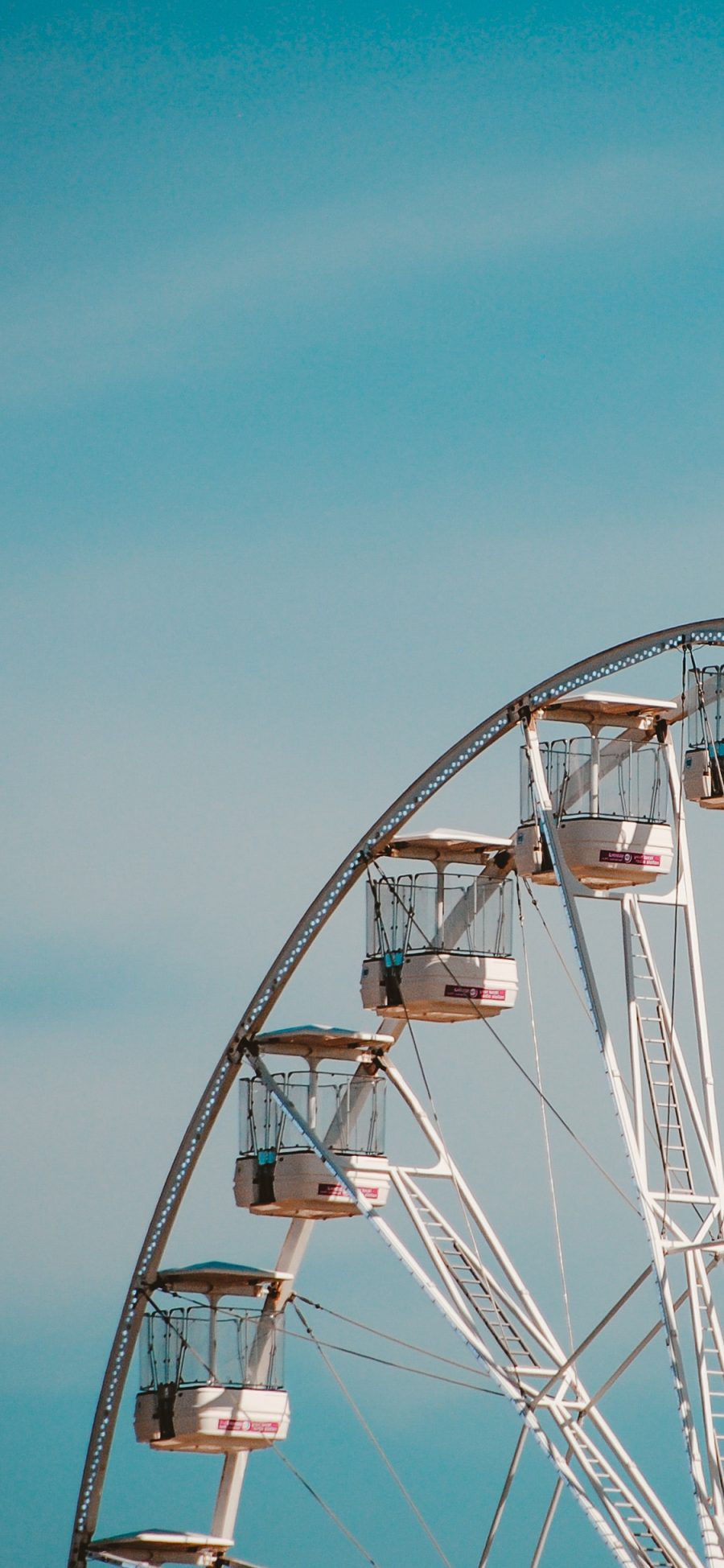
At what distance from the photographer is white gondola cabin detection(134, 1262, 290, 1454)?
52.8 meters

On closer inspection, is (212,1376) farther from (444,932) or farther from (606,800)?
(606,800)

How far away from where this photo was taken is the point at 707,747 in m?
44.0

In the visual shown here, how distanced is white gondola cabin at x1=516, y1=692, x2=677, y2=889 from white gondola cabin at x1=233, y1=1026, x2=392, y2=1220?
23.6ft

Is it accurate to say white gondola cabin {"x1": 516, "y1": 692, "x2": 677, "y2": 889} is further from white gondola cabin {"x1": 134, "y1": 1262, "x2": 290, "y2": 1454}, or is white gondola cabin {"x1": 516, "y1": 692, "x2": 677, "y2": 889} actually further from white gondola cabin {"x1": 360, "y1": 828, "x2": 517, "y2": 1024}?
white gondola cabin {"x1": 134, "y1": 1262, "x2": 290, "y2": 1454}

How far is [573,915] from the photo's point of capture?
142ft

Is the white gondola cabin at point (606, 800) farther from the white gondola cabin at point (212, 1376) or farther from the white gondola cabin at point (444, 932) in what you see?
the white gondola cabin at point (212, 1376)

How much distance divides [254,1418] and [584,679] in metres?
16.4

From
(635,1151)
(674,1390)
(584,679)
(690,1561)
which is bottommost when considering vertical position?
(690,1561)

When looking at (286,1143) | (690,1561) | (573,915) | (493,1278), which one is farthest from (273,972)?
(690,1561)

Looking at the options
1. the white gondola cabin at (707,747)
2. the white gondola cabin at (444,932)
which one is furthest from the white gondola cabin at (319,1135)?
the white gondola cabin at (707,747)

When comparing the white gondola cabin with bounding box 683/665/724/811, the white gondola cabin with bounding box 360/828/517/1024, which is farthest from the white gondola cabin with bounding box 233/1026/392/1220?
the white gondola cabin with bounding box 683/665/724/811

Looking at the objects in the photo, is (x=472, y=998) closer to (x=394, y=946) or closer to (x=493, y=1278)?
(x=394, y=946)

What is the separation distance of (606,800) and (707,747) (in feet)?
8.34

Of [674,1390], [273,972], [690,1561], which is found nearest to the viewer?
[674,1390]
